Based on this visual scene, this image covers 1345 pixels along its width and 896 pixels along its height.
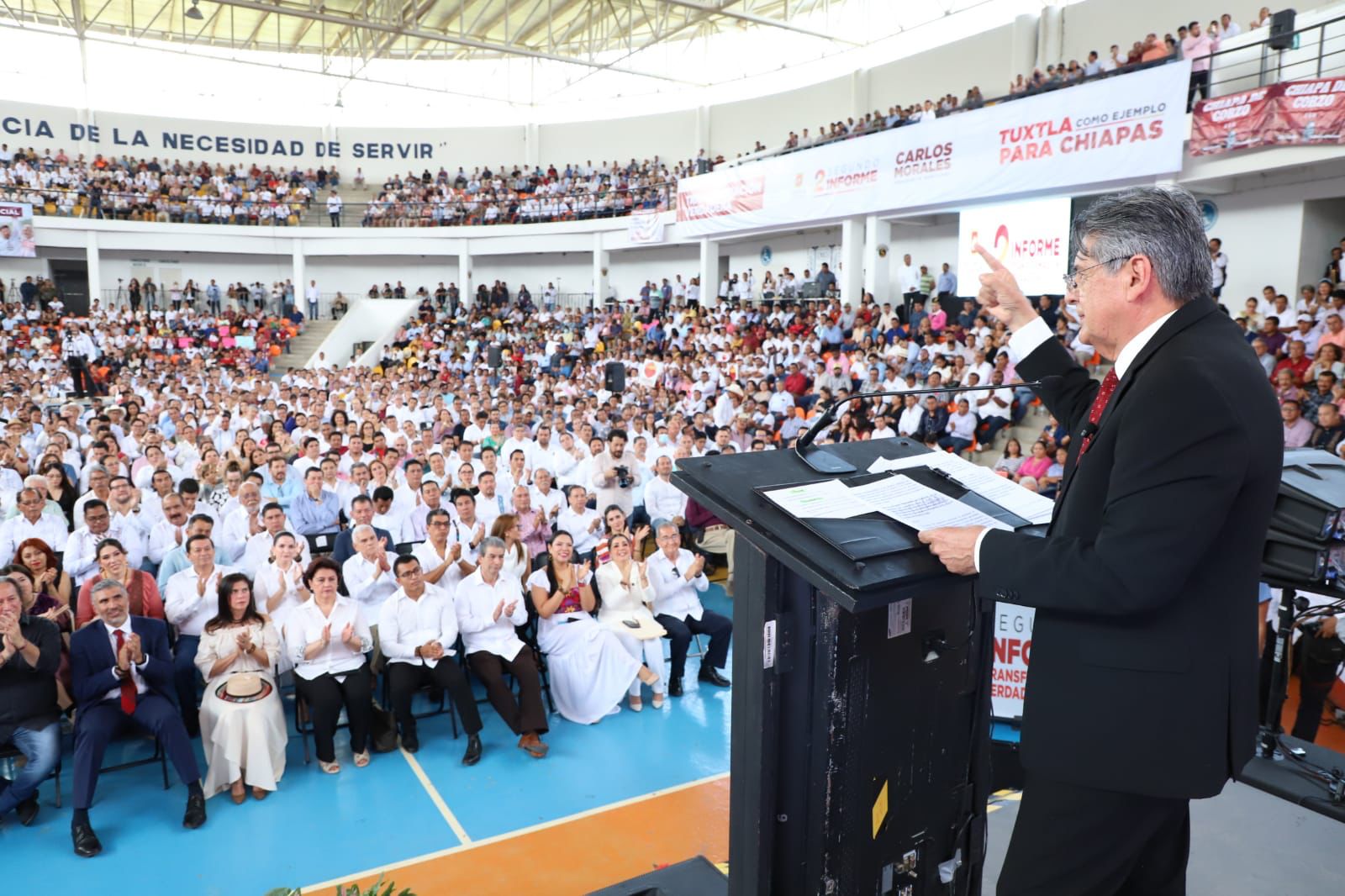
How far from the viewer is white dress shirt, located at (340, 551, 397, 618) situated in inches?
223

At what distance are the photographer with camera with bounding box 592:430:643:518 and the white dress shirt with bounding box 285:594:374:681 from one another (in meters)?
3.81

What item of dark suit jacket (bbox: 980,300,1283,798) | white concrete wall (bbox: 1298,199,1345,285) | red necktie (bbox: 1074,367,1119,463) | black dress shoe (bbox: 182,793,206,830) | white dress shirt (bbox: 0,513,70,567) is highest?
white concrete wall (bbox: 1298,199,1345,285)

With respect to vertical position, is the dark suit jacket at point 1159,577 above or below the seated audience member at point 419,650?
above

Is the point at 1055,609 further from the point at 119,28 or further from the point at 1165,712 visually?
the point at 119,28

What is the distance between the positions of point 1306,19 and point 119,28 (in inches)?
1130

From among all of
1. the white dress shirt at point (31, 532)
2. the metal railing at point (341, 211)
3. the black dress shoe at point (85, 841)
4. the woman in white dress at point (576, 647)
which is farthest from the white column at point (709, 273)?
the black dress shoe at point (85, 841)

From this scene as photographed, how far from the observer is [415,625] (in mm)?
5141

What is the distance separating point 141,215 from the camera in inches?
947

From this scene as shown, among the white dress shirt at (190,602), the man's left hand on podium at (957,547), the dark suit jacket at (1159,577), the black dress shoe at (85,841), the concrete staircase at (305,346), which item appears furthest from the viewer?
the concrete staircase at (305,346)

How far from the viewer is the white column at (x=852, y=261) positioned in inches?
630

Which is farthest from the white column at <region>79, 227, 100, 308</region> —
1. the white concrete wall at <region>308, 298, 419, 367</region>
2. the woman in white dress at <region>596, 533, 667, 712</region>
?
the woman in white dress at <region>596, 533, 667, 712</region>

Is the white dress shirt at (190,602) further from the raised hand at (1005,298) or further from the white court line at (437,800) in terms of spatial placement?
the raised hand at (1005,298)

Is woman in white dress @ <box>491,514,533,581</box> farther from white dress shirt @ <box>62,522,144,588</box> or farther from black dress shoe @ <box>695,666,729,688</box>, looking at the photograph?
white dress shirt @ <box>62,522,144,588</box>

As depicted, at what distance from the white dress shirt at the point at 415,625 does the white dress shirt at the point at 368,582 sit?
58cm
